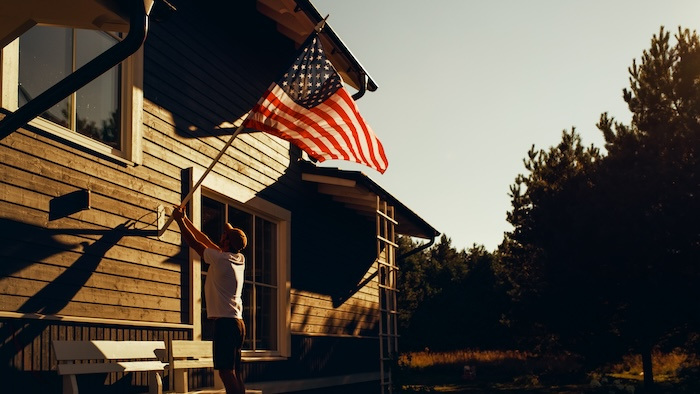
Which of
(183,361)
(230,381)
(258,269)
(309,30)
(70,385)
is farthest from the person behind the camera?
(309,30)

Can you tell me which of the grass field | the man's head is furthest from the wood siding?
the grass field

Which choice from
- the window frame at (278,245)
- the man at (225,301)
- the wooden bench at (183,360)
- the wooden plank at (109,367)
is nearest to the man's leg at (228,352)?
the man at (225,301)

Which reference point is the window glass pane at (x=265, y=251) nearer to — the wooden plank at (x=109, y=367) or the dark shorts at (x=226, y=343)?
the wooden plank at (x=109, y=367)

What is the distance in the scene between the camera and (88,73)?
11.1ft

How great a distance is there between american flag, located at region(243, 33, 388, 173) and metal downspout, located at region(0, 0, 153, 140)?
464cm

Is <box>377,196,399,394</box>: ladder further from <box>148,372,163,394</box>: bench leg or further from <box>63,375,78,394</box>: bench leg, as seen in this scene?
<box>63,375,78,394</box>: bench leg

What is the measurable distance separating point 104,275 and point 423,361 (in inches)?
1158

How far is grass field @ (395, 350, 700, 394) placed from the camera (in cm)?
2375

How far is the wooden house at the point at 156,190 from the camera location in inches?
254

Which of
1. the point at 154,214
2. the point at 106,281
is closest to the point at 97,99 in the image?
the point at 154,214

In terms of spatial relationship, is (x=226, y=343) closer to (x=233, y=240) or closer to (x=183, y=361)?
(x=183, y=361)

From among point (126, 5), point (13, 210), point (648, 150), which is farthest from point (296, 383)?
point (648, 150)

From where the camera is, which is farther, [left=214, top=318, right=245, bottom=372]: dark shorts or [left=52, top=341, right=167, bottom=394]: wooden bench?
[left=214, top=318, right=245, bottom=372]: dark shorts

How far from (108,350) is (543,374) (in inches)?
898
